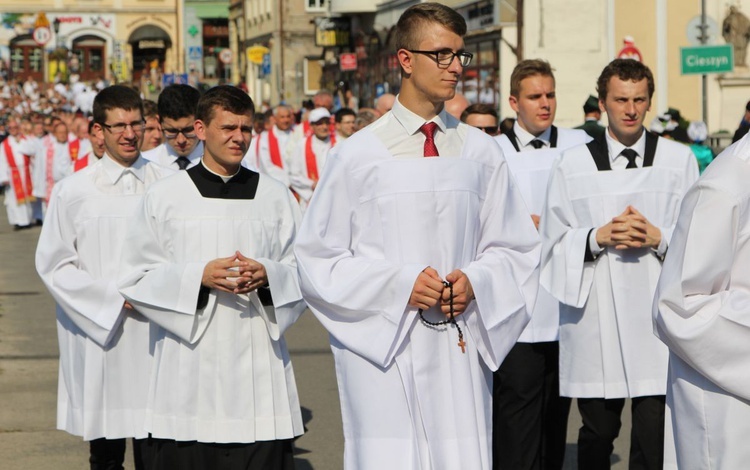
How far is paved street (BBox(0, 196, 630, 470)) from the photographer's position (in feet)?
27.8

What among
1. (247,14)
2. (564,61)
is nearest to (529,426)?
(564,61)

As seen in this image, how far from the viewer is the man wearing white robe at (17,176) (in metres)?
26.5

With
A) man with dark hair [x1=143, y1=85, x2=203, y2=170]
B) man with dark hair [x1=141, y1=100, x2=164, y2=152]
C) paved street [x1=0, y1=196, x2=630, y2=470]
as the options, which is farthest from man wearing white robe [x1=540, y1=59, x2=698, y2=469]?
man with dark hair [x1=141, y1=100, x2=164, y2=152]

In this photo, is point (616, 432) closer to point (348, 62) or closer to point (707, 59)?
point (707, 59)

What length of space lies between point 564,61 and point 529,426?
27683 mm

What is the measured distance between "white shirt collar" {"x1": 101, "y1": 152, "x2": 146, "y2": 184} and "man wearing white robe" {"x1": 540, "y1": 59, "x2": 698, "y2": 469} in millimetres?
2008

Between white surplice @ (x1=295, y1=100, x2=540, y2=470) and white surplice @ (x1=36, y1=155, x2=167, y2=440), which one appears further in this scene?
white surplice @ (x1=36, y1=155, x2=167, y2=440)

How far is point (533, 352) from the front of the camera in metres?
7.22

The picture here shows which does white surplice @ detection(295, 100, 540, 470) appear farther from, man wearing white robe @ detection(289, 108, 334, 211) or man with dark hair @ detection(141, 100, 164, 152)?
man wearing white robe @ detection(289, 108, 334, 211)

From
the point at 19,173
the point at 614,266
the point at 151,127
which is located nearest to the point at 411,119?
the point at 614,266

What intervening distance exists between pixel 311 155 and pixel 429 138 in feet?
48.2

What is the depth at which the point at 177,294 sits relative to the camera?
5.85m

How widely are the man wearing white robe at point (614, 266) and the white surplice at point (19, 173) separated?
68.6 ft

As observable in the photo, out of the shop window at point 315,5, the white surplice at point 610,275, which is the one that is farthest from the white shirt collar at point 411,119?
the shop window at point 315,5
